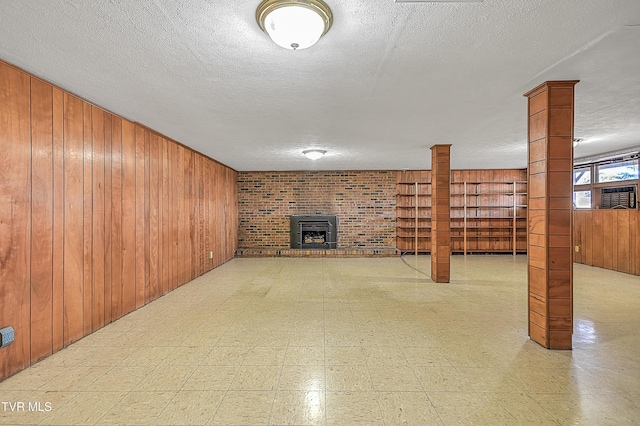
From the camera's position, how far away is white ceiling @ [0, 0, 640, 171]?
1678mm

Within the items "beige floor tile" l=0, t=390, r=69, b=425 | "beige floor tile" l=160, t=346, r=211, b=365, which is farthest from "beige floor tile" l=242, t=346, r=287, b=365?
"beige floor tile" l=0, t=390, r=69, b=425

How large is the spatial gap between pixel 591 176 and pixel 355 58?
7.19 metres

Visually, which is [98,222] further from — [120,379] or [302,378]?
[302,378]

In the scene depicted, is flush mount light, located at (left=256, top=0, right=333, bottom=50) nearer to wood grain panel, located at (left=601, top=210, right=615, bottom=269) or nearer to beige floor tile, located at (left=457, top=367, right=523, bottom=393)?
beige floor tile, located at (left=457, top=367, right=523, bottom=393)

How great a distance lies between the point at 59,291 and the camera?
105 inches

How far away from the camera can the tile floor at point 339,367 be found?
186cm

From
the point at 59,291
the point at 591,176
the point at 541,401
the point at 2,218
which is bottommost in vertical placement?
the point at 541,401

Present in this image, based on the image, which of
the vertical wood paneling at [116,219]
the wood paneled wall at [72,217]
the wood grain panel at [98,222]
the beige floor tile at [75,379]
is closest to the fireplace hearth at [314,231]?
the wood paneled wall at [72,217]

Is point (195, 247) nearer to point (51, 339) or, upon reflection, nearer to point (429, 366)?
point (51, 339)

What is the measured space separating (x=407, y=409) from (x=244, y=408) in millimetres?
1000

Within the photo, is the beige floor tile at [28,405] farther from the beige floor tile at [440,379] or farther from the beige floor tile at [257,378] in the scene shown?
the beige floor tile at [440,379]

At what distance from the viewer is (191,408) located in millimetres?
1896

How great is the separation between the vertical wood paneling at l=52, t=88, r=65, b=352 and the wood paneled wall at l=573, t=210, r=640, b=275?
863cm

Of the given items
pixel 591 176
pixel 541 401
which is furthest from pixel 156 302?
pixel 591 176
